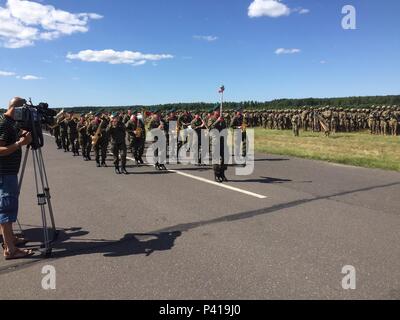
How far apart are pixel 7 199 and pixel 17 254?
29.5 inches

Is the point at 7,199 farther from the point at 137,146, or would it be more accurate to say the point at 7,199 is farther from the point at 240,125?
the point at 240,125

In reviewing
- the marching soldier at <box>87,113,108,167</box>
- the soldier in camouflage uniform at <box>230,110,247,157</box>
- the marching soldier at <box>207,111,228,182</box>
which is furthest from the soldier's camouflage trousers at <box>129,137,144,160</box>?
the marching soldier at <box>207,111,228,182</box>

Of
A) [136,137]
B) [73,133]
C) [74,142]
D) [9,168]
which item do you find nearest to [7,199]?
[9,168]

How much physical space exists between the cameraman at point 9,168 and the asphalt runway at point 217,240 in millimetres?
409

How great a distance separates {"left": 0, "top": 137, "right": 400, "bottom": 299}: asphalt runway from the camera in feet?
13.7

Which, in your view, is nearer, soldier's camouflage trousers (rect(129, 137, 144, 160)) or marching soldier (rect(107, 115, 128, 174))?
marching soldier (rect(107, 115, 128, 174))

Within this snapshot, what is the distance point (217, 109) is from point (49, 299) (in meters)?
8.41

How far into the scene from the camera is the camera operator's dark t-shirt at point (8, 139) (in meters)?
4.91

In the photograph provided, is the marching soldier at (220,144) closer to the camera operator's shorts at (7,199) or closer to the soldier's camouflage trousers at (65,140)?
the camera operator's shorts at (7,199)

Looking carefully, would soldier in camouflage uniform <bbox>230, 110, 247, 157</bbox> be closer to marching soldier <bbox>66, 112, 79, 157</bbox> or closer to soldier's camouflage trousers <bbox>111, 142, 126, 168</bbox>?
soldier's camouflage trousers <bbox>111, 142, 126, 168</bbox>

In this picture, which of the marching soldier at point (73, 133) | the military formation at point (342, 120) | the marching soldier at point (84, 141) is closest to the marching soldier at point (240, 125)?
the marching soldier at point (84, 141)

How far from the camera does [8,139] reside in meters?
4.93

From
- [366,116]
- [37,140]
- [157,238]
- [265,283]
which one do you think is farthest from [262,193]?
[366,116]

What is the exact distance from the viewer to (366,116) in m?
30.9
